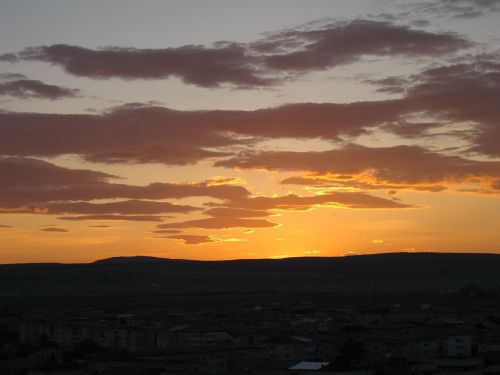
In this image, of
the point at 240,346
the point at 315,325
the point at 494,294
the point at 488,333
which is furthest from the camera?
the point at 494,294

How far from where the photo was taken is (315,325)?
87.0 meters

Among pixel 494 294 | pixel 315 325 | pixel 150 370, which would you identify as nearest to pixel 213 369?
pixel 150 370

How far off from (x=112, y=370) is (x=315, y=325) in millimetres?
35453

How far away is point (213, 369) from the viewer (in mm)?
56219

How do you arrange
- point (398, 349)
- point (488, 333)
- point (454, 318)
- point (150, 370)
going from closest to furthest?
point (150, 370)
point (398, 349)
point (488, 333)
point (454, 318)

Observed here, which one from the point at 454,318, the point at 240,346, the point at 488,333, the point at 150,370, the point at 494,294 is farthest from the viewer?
the point at 494,294

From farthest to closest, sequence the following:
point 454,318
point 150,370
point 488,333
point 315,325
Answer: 1. point 454,318
2. point 315,325
3. point 488,333
4. point 150,370

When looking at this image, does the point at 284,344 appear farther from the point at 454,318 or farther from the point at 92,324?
the point at 454,318

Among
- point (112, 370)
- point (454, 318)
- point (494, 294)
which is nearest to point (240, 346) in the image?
point (112, 370)

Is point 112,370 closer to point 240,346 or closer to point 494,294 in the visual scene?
point 240,346

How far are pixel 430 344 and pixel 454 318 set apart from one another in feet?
92.5

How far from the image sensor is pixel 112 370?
54.0m

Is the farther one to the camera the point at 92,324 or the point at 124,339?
the point at 92,324

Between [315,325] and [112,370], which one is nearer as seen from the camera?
[112,370]
